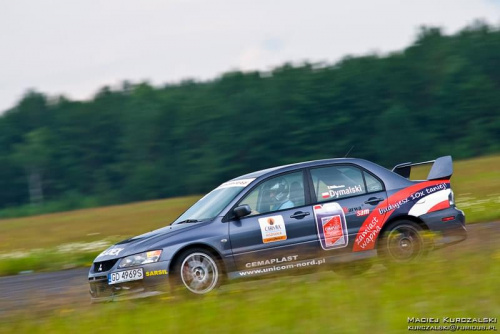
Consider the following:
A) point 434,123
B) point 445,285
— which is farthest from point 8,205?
point 445,285

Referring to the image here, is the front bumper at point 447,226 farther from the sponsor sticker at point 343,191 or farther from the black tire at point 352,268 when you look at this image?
the black tire at point 352,268

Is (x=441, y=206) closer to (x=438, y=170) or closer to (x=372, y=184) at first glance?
(x=438, y=170)

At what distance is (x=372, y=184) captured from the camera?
1043cm

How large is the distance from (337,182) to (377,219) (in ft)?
2.19

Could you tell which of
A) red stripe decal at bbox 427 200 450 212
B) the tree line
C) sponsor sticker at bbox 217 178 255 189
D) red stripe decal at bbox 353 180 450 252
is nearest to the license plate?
sponsor sticker at bbox 217 178 255 189

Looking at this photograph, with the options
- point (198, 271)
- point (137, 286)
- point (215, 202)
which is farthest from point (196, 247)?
point (215, 202)

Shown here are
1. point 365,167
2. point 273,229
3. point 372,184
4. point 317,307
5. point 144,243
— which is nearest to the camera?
point 317,307

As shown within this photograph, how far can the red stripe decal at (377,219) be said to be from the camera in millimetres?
9945

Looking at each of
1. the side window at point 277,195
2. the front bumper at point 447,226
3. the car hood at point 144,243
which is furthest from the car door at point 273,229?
the front bumper at point 447,226

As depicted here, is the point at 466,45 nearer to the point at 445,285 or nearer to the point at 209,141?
the point at 209,141

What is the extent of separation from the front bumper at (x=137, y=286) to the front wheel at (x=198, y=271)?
6.6 inches

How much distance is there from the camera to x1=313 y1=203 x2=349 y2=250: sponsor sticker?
32.4 feet

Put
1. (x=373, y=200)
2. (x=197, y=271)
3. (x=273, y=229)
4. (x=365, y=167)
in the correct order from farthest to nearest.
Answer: (x=365, y=167), (x=373, y=200), (x=273, y=229), (x=197, y=271)

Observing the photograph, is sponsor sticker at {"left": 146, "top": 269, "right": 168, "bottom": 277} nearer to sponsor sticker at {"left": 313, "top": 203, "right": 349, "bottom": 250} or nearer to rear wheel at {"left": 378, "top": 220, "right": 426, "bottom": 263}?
sponsor sticker at {"left": 313, "top": 203, "right": 349, "bottom": 250}
